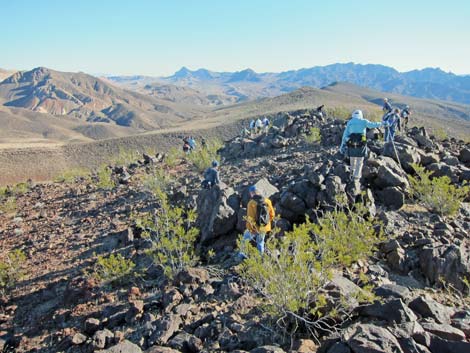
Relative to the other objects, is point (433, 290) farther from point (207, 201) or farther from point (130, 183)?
point (130, 183)

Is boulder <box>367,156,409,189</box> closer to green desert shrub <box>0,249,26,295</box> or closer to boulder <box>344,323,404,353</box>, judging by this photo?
boulder <box>344,323,404,353</box>

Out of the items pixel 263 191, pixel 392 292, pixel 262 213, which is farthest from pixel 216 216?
pixel 392 292

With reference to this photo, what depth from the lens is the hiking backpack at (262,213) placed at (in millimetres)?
6594

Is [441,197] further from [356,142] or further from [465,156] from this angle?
[465,156]

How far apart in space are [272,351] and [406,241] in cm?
392

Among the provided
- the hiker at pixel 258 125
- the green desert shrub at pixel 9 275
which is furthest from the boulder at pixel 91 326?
the hiker at pixel 258 125

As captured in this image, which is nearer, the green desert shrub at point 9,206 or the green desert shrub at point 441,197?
the green desert shrub at point 441,197

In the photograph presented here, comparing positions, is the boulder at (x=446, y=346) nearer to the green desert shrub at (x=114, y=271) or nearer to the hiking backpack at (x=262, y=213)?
the hiking backpack at (x=262, y=213)

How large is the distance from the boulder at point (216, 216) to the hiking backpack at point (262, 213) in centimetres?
170

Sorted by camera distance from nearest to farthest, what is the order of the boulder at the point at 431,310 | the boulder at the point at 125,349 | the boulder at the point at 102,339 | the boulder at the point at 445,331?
the boulder at the point at 445,331 → the boulder at the point at 431,310 → the boulder at the point at 125,349 → the boulder at the point at 102,339

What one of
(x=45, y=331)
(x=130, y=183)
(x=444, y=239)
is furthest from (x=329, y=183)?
(x=130, y=183)

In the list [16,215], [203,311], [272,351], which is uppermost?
[272,351]

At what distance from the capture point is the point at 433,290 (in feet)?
17.8

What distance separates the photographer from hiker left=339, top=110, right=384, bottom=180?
773 cm
